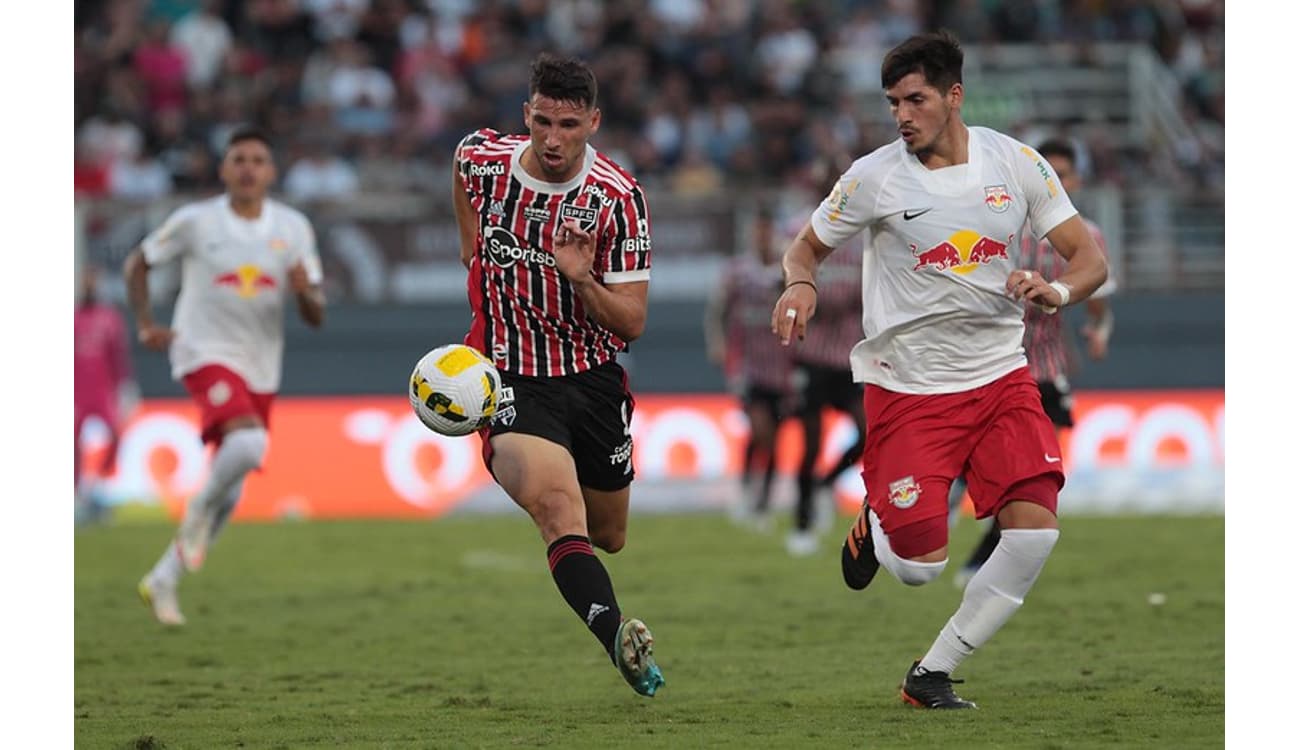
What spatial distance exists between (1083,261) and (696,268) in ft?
46.8

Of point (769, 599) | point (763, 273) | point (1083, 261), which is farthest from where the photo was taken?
point (763, 273)

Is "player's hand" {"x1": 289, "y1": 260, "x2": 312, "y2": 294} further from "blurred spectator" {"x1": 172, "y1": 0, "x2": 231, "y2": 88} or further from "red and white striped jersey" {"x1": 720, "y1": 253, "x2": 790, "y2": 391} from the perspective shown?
"blurred spectator" {"x1": 172, "y1": 0, "x2": 231, "y2": 88}

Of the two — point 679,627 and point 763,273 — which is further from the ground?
point 763,273

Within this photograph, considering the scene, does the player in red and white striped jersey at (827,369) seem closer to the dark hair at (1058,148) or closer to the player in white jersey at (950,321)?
the dark hair at (1058,148)

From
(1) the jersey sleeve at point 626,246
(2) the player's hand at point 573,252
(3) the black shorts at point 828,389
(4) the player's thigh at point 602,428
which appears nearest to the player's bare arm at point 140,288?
(4) the player's thigh at point 602,428

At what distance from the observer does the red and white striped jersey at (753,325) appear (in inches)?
673

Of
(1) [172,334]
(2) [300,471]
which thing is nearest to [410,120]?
(2) [300,471]

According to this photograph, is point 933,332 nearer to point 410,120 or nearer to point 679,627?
point 679,627

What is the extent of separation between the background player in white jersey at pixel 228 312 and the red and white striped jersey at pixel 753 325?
20.0 ft

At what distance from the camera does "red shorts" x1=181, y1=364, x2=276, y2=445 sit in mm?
11281

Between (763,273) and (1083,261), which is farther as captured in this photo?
(763,273)

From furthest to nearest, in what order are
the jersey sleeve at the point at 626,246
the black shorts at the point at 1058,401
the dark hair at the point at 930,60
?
the black shorts at the point at 1058,401, the jersey sleeve at the point at 626,246, the dark hair at the point at 930,60

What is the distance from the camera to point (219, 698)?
834cm
